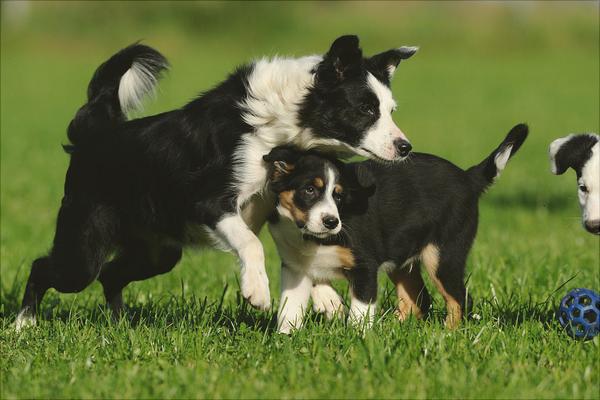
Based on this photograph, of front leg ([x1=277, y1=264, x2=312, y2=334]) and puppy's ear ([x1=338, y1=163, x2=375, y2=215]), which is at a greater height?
puppy's ear ([x1=338, y1=163, x2=375, y2=215])

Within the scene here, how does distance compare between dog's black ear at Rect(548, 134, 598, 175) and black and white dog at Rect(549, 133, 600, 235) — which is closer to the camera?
black and white dog at Rect(549, 133, 600, 235)

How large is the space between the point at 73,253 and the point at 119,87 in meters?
1.06

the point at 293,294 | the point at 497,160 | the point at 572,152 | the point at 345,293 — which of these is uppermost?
the point at 572,152

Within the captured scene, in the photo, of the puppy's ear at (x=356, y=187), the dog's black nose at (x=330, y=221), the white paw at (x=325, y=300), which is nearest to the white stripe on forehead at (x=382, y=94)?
the puppy's ear at (x=356, y=187)

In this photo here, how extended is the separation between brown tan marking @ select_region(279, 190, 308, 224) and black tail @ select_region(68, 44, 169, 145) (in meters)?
1.22

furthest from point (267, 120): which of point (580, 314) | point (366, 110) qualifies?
point (580, 314)

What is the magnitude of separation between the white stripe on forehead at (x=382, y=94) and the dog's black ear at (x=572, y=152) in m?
0.99

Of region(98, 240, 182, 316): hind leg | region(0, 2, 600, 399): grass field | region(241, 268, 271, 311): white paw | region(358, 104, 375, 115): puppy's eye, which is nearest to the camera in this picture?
region(0, 2, 600, 399): grass field

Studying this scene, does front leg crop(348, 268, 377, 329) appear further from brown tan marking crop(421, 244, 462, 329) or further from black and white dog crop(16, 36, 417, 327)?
black and white dog crop(16, 36, 417, 327)

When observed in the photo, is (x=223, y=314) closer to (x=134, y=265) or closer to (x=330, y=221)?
(x=134, y=265)

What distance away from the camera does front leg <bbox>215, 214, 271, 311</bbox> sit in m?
4.97

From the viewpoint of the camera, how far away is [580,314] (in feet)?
16.6

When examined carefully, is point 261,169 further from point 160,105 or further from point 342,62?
point 160,105

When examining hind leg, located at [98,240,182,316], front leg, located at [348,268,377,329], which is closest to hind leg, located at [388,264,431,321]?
front leg, located at [348,268,377,329]
